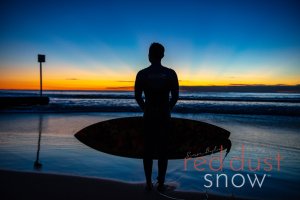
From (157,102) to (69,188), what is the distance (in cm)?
153

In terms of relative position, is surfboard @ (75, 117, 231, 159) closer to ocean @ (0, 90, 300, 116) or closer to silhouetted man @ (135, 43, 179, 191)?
silhouetted man @ (135, 43, 179, 191)

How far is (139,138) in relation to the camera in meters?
3.99

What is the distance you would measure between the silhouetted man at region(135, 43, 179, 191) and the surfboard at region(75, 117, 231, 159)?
0.91m

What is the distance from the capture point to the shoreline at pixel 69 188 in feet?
9.23

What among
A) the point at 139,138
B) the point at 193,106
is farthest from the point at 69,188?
the point at 193,106

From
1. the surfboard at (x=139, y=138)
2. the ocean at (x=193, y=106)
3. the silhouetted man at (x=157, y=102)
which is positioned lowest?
the ocean at (x=193, y=106)

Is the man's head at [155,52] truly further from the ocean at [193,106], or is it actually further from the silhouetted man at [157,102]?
the ocean at [193,106]

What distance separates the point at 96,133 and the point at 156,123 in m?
1.57

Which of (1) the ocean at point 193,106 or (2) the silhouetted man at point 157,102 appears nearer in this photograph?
(2) the silhouetted man at point 157,102

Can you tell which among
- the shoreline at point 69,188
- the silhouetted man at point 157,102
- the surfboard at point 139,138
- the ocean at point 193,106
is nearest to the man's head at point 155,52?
the silhouetted man at point 157,102

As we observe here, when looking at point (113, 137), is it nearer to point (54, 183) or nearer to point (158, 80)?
point (54, 183)

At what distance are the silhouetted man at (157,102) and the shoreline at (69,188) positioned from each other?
9.4 inches

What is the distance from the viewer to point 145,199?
276 centimetres

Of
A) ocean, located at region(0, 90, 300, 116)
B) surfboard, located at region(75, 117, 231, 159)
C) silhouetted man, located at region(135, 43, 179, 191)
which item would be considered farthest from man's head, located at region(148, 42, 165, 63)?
ocean, located at region(0, 90, 300, 116)
